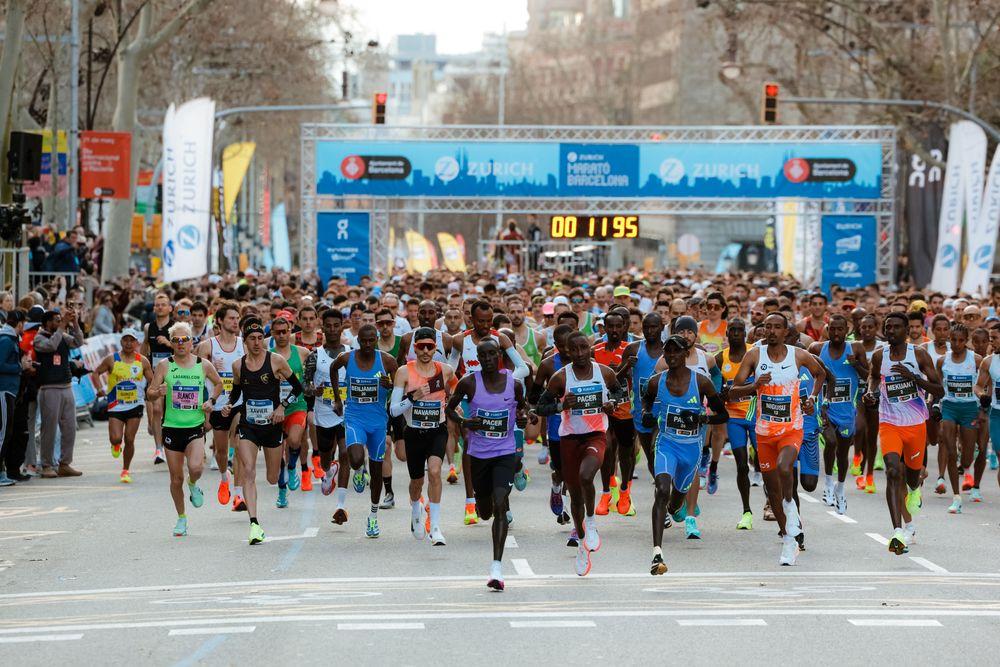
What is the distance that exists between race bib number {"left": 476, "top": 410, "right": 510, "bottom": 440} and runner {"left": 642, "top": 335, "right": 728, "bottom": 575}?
102 centimetres

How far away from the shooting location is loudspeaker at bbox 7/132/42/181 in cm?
2697

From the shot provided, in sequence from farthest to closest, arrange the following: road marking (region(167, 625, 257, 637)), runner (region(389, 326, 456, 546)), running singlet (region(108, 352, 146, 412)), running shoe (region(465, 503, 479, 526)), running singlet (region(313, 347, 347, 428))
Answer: running singlet (region(108, 352, 146, 412)), running singlet (region(313, 347, 347, 428)), running shoe (region(465, 503, 479, 526)), runner (region(389, 326, 456, 546)), road marking (region(167, 625, 257, 637))

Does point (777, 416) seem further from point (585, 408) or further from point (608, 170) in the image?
point (608, 170)

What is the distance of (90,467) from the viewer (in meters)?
19.8

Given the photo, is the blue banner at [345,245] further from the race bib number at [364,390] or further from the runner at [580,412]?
the runner at [580,412]

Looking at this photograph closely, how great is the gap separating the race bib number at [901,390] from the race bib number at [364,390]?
13.1 ft

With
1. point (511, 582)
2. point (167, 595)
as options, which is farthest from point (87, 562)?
point (511, 582)

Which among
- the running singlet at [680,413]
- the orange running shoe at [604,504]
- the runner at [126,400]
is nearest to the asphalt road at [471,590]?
the orange running shoe at [604,504]

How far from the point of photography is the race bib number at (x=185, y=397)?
14.4 m

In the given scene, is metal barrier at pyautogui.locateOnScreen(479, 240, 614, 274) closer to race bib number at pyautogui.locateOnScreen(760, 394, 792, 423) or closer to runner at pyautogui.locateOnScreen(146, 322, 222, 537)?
runner at pyautogui.locateOnScreen(146, 322, 222, 537)

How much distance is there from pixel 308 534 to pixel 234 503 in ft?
4.41

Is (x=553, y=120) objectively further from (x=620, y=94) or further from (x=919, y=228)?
(x=919, y=228)

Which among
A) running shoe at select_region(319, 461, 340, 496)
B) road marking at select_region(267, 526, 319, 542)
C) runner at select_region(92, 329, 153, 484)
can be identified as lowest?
road marking at select_region(267, 526, 319, 542)

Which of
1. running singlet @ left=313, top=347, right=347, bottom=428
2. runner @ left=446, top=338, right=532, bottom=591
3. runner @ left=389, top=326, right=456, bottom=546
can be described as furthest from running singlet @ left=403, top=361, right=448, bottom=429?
running singlet @ left=313, top=347, right=347, bottom=428
